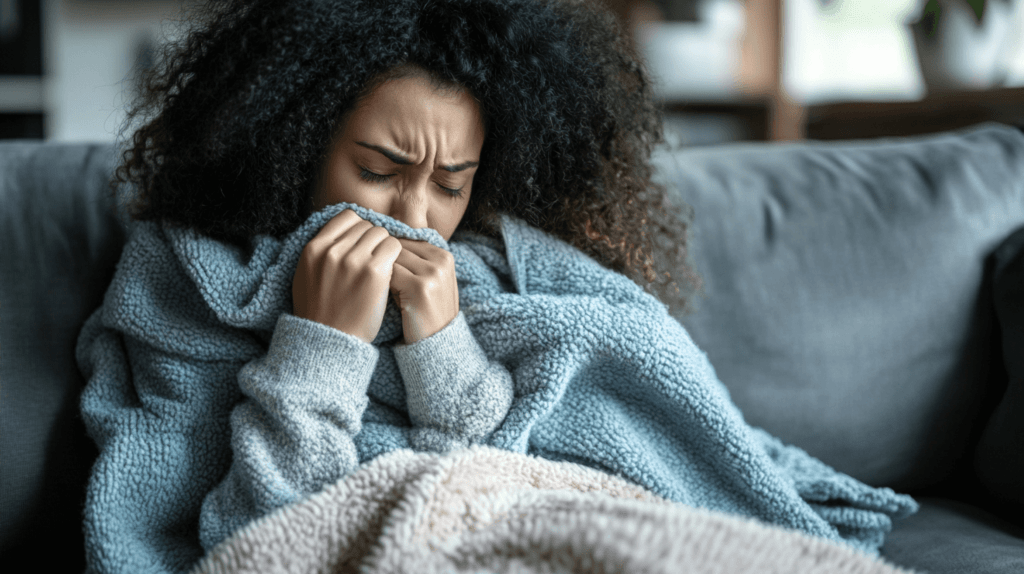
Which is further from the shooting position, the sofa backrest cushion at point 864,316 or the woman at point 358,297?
the sofa backrest cushion at point 864,316

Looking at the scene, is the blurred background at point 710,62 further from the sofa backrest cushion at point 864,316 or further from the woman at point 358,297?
the woman at point 358,297

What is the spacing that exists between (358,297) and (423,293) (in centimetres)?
6

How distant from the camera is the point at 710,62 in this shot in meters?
2.24

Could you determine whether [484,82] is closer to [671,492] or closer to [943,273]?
[671,492]

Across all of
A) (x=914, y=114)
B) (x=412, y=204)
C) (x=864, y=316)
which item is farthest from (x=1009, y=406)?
(x=914, y=114)

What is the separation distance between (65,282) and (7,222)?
0.10m

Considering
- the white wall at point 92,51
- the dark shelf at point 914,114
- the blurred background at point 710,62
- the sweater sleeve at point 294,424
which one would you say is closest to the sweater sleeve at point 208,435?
the sweater sleeve at point 294,424

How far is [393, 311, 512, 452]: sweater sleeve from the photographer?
0.66 metres

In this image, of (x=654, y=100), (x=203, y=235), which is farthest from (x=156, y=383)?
(x=654, y=100)

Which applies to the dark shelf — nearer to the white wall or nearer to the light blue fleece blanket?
the light blue fleece blanket

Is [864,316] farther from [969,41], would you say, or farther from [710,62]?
[710,62]

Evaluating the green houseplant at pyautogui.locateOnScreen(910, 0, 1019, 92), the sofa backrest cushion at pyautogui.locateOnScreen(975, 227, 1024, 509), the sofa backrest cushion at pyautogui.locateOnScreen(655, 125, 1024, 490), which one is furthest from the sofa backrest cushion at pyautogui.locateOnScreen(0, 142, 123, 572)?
the green houseplant at pyautogui.locateOnScreen(910, 0, 1019, 92)

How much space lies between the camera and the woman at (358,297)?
0.66m

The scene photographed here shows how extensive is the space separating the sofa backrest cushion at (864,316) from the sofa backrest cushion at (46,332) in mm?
764
